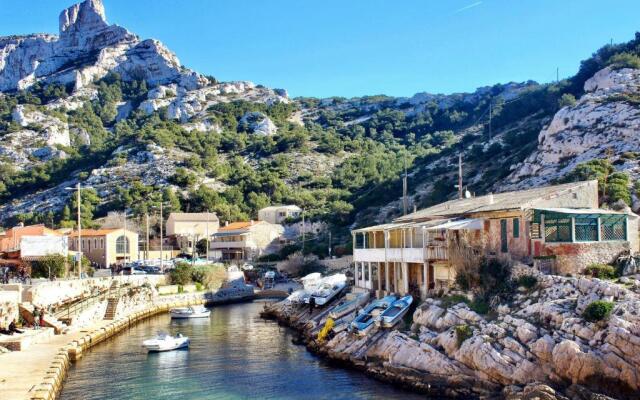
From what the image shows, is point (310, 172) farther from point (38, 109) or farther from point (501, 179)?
point (38, 109)

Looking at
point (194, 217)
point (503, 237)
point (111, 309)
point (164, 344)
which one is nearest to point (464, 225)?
point (503, 237)

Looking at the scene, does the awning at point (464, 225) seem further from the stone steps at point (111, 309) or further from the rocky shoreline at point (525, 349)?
the stone steps at point (111, 309)

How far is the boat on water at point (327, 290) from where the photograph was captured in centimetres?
4716

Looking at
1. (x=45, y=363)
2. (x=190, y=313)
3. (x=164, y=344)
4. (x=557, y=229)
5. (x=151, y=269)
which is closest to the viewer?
(x=45, y=363)

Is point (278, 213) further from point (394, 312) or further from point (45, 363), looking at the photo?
point (45, 363)

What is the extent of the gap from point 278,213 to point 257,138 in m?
49.5

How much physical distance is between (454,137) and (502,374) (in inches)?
5005

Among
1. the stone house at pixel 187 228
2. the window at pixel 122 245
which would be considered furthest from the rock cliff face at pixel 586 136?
the stone house at pixel 187 228

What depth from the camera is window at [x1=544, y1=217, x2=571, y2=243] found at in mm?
30438

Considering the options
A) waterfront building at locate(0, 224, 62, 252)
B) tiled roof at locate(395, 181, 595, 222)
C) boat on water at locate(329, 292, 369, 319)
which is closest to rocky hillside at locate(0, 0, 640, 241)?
tiled roof at locate(395, 181, 595, 222)

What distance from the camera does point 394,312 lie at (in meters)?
33.4

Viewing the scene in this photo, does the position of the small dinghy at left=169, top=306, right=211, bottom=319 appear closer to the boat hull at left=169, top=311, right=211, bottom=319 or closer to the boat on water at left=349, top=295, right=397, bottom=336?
the boat hull at left=169, top=311, right=211, bottom=319

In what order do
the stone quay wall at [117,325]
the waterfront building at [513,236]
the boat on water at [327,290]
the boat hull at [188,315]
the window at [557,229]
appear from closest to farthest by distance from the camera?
1. the stone quay wall at [117,325]
2. the waterfront building at [513,236]
3. the window at [557,229]
4. the boat on water at [327,290]
5. the boat hull at [188,315]

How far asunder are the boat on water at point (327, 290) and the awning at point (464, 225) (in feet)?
50.0
